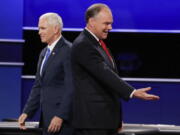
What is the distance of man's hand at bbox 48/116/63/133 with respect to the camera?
359cm

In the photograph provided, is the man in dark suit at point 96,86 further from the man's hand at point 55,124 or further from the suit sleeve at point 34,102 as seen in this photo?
the suit sleeve at point 34,102

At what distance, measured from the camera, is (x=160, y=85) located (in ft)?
19.6

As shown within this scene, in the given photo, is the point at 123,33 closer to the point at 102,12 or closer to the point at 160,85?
the point at 160,85

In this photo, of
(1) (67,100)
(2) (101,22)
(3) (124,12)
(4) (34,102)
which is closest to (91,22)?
(2) (101,22)

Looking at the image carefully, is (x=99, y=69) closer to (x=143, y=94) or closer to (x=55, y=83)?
(x=143, y=94)

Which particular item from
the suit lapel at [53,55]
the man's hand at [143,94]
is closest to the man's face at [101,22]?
the man's hand at [143,94]

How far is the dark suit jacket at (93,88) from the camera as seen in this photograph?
3.08 meters

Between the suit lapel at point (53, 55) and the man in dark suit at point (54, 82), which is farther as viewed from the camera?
the suit lapel at point (53, 55)

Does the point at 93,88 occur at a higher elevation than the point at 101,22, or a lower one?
lower

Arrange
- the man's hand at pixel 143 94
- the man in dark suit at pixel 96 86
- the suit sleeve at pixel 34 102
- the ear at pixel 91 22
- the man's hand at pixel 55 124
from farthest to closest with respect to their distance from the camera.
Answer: the suit sleeve at pixel 34 102, the man's hand at pixel 55 124, the ear at pixel 91 22, the man in dark suit at pixel 96 86, the man's hand at pixel 143 94

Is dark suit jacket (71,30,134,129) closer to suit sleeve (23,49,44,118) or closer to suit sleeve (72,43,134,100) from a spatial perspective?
suit sleeve (72,43,134,100)

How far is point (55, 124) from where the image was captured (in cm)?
358

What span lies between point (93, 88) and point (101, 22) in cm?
39

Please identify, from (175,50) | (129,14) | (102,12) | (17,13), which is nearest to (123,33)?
(129,14)
